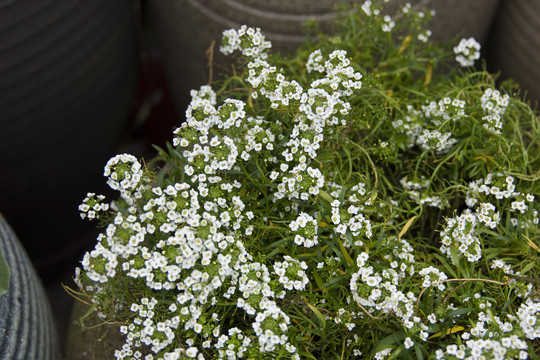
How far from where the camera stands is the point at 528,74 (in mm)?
1596

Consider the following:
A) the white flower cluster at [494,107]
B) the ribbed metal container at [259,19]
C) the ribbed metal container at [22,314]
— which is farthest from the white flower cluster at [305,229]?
the ribbed metal container at [259,19]

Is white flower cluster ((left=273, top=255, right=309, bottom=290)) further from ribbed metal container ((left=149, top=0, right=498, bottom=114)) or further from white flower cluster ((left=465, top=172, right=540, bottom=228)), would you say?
ribbed metal container ((left=149, top=0, right=498, bottom=114))

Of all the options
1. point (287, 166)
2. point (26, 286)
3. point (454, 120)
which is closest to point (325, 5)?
point (454, 120)

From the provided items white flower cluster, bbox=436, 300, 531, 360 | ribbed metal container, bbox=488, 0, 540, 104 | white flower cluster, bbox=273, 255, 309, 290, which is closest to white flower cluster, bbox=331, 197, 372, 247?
white flower cluster, bbox=273, 255, 309, 290

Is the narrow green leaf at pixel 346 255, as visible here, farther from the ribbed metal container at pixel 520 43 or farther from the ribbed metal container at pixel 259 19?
the ribbed metal container at pixel 520 43

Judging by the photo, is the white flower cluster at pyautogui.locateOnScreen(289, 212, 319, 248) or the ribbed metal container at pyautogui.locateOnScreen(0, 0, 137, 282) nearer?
the white flower cluster at pyautogui.locateOnScreen(289, 212, 319, 248)

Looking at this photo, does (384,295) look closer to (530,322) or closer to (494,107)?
(530,322)

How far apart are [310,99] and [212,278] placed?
15.5 inches

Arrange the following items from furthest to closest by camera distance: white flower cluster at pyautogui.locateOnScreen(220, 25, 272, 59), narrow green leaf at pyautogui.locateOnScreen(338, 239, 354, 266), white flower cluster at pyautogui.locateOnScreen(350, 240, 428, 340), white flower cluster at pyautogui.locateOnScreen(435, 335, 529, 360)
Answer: white flower cluster at pyautogui.locateOnScreen(220, 25, 272, 59) → narrow green leaf at pyautogui.locateOnScreen(338, 239, 354, 266) → white flower cluster at pyautogui.locateOnScreen(350, 240, 428, 340) → white flower cluster at pyautogui.locateOnScreen(435, 335, 529, 360)

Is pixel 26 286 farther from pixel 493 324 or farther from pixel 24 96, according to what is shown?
pixel 493 324

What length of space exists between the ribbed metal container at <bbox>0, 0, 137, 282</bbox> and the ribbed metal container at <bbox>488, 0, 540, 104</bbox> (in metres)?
1.19

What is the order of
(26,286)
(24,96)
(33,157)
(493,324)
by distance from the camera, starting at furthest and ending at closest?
1. (33,157)
2. (24,96)
3. (26,286)
4. (493,324)

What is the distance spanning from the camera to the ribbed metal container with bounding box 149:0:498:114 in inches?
59.7

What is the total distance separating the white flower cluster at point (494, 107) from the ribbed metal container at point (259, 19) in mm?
429
